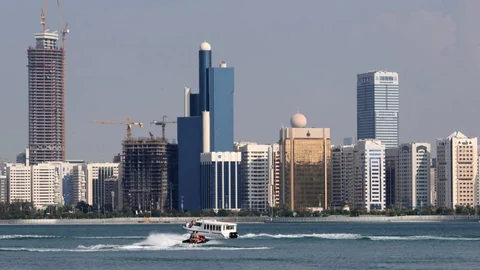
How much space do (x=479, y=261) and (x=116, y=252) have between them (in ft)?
111

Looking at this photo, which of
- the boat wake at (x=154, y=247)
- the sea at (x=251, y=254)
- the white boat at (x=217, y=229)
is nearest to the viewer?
the sea at (x=251, y=254)

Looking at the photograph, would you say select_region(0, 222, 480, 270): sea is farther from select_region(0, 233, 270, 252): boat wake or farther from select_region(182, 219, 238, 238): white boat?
Result: select_region(182, 219, 238, 238): white boat

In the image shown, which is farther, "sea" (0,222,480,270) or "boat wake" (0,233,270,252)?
"boat wake" (0,233,270,252)

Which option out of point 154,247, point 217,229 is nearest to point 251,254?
point 154,247

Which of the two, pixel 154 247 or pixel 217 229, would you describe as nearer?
pixel 154 247

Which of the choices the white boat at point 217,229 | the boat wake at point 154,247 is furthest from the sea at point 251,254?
the white boat at point 217,229

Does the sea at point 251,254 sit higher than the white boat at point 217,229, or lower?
lower

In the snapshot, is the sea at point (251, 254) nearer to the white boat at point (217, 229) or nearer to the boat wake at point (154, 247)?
the boat wake at point (154, 247)

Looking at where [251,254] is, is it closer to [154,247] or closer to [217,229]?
[154,247]

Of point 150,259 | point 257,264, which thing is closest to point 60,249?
point 150,259

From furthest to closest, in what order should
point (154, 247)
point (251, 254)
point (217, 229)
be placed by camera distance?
point (217, 229) < point (154, 247) < point (251, 254)

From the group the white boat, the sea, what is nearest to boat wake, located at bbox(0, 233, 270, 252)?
the sea

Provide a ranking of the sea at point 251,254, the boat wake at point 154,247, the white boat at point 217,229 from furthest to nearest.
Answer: the white boat at point 217,229 < the boat wake at point 154,247 < the sea at point 251,254

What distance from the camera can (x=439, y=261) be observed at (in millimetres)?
108562
